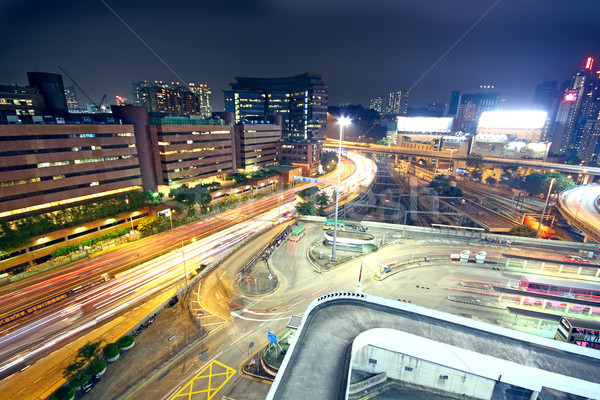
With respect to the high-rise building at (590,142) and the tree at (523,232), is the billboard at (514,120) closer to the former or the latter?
the high-rise building at (590,142)

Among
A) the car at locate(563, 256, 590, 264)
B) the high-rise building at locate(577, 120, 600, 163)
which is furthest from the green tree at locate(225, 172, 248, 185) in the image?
the high-rise building at locate(577, 120, 600, 163)

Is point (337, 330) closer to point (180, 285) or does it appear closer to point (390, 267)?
point (390, 267)

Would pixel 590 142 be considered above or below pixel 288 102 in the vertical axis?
below

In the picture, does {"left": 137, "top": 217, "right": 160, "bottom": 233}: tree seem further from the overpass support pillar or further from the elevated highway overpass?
the elevated highway overpass

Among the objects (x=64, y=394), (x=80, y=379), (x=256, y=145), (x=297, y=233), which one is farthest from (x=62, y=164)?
(x=256, y=145)

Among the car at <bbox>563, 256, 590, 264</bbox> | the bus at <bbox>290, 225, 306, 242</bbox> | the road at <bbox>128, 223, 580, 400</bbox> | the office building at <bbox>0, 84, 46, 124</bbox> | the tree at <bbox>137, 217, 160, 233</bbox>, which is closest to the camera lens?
the road at <bbox>128, 223, 580, 400</bbox>

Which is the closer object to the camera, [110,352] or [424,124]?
[110,352]

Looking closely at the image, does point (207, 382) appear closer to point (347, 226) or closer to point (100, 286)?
point (100, 286)
